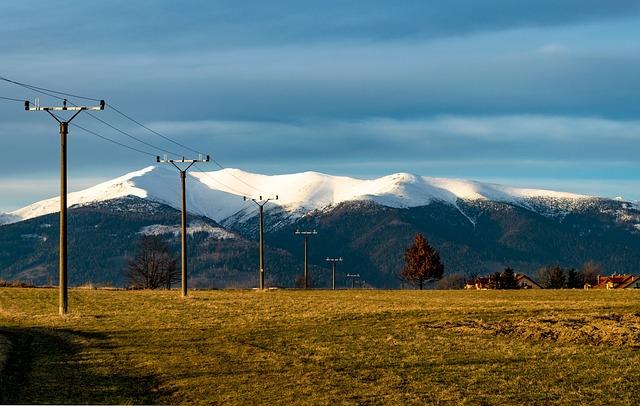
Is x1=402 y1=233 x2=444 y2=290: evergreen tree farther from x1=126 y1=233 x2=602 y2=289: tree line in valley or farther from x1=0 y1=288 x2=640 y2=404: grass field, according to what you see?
x1=0 y1=288 x2=640 y2=404: grass field

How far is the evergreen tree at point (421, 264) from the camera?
142m

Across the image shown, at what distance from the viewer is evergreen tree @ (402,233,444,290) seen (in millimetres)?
141875

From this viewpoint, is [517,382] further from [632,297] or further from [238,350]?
[632,297]

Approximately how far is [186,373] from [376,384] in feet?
19.7

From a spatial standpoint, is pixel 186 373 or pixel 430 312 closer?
pixel 186 373

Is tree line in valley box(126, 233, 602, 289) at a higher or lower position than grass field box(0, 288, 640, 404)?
higher

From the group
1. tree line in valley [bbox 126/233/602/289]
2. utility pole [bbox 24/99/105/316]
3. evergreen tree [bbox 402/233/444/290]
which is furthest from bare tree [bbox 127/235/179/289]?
utility pole [bbox 24/99/105/316]

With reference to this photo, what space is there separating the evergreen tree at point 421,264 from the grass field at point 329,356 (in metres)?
88.3

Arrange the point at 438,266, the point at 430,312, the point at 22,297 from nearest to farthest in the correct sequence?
1. the point at 430,312
2. the point at 22,297
3. the point at 438,266

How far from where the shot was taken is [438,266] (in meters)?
144

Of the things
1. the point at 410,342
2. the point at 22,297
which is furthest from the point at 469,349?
the point at 22,297

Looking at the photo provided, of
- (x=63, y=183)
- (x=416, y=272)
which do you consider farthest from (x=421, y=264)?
(x=63, y=183)

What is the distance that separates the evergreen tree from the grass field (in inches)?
3478

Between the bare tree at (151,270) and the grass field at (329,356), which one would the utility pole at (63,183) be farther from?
the bare tree at (151,270)
